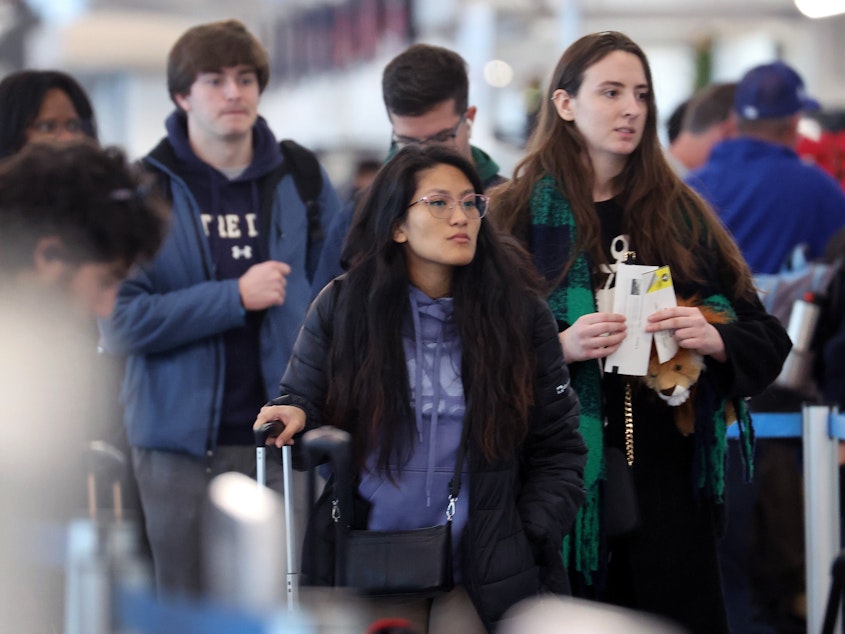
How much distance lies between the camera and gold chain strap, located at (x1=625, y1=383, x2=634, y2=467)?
341 centimetres

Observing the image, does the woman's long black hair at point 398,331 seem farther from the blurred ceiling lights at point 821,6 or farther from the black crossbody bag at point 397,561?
the blurred ceiling lights at point 821,6

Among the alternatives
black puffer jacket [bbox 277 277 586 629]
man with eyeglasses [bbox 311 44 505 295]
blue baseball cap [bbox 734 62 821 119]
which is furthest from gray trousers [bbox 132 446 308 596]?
blue baseball cap [bbox 734 62 821 119]

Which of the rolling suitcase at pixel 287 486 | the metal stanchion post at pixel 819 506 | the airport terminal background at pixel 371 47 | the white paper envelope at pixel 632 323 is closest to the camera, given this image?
the rolling suitcase at pixel 287 486

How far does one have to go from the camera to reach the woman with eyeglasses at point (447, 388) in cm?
301

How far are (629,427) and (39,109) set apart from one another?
2.13 metres

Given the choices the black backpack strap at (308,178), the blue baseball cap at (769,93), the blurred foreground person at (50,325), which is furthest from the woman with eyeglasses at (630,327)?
the blue baseball cap at (769,93)

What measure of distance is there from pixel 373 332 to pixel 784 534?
3.43 metres

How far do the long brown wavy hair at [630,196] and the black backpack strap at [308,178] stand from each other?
2.83 ft

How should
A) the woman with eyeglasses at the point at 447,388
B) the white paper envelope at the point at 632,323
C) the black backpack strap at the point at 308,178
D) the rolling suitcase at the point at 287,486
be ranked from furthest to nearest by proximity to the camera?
1. the black backpack strap at the point at 308,178
2. the white paper envelope at the point at 632,323
3. the woman with eyeglasses at the point at 447,388
4. the rolling suitcase at the point at 287,486

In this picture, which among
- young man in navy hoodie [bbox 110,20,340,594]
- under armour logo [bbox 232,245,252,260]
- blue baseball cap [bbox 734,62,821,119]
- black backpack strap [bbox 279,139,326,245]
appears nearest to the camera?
young man in navy hoodie [bbox 110,20,340,594]

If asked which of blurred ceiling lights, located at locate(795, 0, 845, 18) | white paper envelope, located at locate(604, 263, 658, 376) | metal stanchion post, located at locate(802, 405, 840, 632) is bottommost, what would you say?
metal stanchion post, located at locate(802, 405, 840, 632)

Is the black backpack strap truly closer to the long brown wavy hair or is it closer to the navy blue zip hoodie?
the navy blue zip hoodie

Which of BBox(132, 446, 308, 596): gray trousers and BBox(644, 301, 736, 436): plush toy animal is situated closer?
BBox(644, 301, 736, 436): plush toy animal

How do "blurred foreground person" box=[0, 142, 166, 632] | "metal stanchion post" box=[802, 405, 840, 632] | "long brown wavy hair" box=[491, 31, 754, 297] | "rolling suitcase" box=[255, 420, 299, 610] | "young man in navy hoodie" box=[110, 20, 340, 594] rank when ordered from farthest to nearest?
"metal stanchion post" box=[802, 405, 840, 632] → "young man in navy hoodie" box=[110, 20, 340, 594] → "long brown wavy hair" box=[491, 31, 754, 297] → "rolling suitcase" box=[255, 420, 299, 610] → "blurred foreground person" box=[0, 142, 166, 632]
